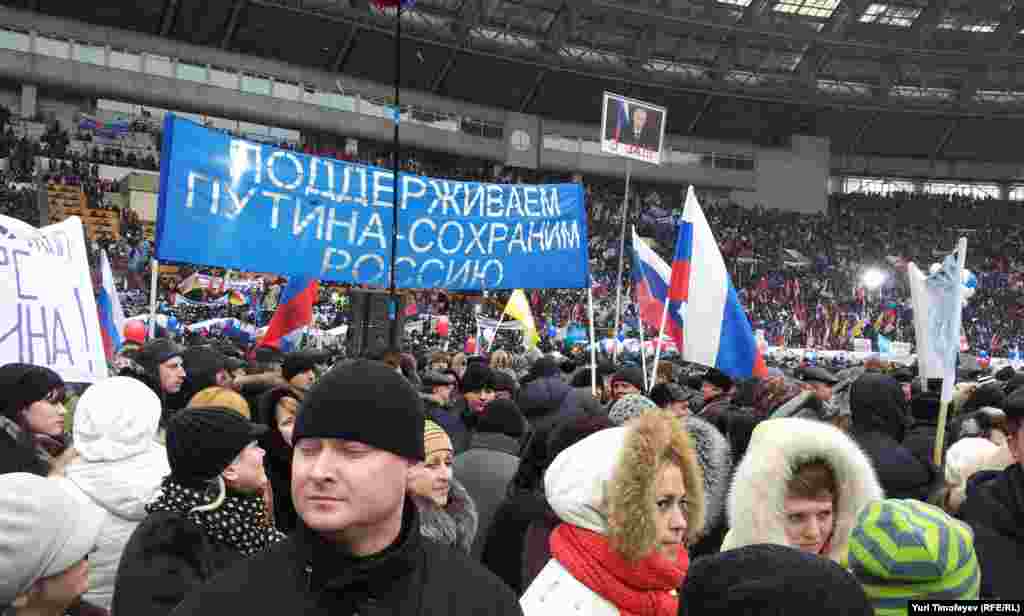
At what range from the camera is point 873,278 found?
4119cm

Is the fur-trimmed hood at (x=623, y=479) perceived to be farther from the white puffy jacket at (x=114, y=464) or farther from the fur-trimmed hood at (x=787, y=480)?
the white puffy jacket at (x=114, y=464)

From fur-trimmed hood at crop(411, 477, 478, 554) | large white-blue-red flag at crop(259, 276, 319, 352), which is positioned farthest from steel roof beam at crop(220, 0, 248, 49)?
fur-trimmed hood at crop(411, 477, 478, 554)

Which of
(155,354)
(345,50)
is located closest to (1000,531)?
(155,354)

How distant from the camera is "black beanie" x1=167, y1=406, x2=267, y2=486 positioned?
2.61m

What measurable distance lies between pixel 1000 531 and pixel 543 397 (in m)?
3.06

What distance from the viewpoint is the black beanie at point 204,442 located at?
2.61 m

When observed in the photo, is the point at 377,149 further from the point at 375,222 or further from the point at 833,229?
the point at 375,222

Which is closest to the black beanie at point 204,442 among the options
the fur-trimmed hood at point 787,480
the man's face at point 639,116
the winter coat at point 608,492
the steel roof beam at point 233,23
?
the winter coat at point 608,492

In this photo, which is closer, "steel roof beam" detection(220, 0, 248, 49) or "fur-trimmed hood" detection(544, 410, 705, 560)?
"fur-trimmed hood" detection(544, 410, 705, 560)

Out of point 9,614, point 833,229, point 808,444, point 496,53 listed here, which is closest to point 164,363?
point 9,614

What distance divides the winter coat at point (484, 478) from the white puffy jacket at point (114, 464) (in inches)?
52.9

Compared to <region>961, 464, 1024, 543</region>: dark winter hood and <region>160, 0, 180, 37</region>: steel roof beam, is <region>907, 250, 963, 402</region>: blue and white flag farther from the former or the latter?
<region>160, 0, 180, 37</region>: steel roof beam

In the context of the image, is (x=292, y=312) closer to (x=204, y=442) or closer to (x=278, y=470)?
(x=278, y=470)

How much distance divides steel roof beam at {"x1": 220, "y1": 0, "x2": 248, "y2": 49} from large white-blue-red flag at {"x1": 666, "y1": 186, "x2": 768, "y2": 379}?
28.9m
